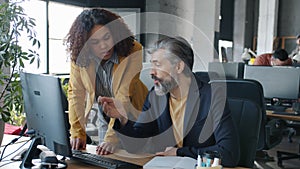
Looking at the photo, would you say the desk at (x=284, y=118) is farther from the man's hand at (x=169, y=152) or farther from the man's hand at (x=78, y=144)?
the man's hand at (x=78, y=144)

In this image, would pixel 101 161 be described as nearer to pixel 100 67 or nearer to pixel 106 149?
pixel 106 149

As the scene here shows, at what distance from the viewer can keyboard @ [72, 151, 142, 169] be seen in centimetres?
136

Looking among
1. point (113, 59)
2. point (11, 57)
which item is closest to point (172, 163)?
point (113, 59)

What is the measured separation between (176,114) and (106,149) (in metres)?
0.37

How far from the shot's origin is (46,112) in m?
1.31

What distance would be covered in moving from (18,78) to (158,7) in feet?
15.2

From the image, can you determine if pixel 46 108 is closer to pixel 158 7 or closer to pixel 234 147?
pixel 234 147

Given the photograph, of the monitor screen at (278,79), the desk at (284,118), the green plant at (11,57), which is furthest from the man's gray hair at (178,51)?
the monitor screen at (278,79)

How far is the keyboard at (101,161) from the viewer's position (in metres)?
1.36

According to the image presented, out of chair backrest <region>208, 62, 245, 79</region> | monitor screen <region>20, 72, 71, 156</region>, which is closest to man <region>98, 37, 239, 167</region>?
monitor screen <region>20, 72, 71, 156</region>

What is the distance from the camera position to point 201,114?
5.10 feet

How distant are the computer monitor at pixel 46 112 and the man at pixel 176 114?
33 centimetres

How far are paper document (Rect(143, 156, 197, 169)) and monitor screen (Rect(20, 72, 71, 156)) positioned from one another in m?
0.34

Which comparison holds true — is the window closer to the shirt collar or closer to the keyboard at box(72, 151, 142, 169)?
the shirt collar
